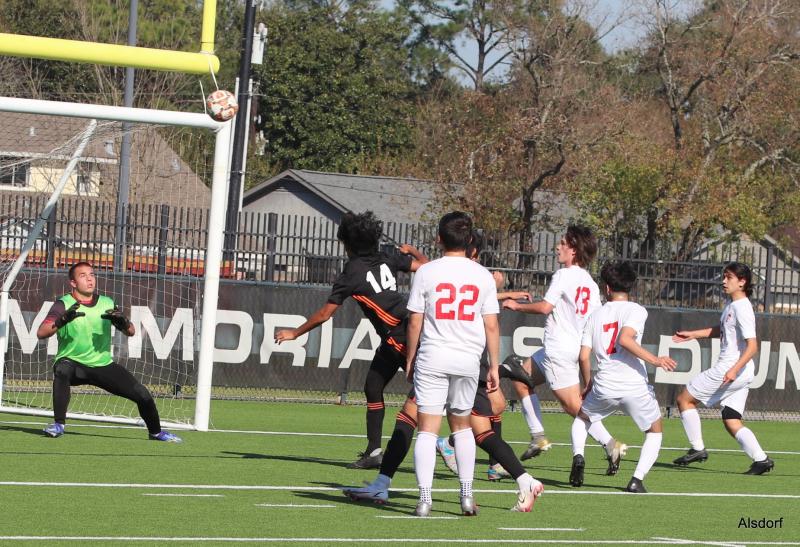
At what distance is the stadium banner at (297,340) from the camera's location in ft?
Result: 56.0

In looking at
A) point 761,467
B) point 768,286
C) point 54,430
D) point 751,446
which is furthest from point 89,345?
point 768,286

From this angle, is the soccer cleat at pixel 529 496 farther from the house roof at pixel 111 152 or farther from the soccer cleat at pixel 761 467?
the house roof at pixel 111 152

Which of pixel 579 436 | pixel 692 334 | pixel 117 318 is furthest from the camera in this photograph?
pixel 117 318

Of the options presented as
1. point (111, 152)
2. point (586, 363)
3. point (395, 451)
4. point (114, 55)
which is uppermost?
point (114, 55)

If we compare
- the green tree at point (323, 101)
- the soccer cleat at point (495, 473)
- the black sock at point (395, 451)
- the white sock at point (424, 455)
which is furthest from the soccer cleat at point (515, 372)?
the green tree at point (323, 101)

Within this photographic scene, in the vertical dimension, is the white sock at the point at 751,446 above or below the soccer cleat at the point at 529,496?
above

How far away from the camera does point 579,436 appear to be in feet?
32.7

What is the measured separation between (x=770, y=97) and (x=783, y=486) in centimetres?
2915

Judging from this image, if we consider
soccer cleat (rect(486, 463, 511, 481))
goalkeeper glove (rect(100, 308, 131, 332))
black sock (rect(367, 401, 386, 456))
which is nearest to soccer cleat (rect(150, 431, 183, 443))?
goalkeeper glove (rect(100, 308, 131, 332))

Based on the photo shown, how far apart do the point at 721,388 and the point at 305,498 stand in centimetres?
477

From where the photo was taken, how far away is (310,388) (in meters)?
17.9

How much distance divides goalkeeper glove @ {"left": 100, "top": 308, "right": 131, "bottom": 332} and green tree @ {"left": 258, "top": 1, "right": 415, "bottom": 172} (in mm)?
44282

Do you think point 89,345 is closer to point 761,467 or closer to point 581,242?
point 581,242

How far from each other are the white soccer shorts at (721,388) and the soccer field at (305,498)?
24.9 inches
